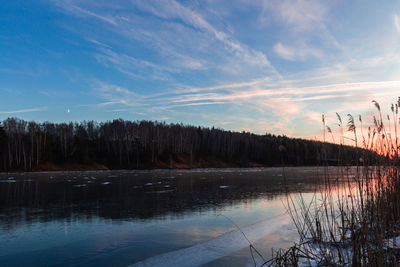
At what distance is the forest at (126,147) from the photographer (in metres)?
55.8

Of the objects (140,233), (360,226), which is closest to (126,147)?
(140,233)

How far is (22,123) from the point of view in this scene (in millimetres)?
63562

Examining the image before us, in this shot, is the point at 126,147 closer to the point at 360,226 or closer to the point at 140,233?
the point at 140,233

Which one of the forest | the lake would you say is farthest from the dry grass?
the forest

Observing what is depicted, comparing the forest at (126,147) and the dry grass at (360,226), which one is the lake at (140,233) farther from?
the forest at (126,147)

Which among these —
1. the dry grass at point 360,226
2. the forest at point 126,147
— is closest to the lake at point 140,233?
the dry grass at point 360,226

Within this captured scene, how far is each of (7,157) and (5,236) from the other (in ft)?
182

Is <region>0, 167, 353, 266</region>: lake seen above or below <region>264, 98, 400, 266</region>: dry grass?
below

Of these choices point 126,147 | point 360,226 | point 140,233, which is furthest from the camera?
point 126,147

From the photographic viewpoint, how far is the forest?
55.8 metres

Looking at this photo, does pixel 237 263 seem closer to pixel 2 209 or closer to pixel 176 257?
pixel 176 257

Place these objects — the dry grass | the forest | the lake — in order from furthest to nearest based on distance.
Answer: the forest, the lake, the dry grass

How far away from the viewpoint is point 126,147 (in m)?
70.9

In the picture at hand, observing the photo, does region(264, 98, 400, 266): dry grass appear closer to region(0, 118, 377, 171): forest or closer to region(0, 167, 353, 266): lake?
region(0, 167, 353, 266): lake
